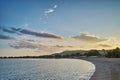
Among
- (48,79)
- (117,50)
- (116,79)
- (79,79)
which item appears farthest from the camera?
(117,50)

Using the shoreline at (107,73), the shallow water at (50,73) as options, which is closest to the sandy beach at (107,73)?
the shoreline at (107,73)

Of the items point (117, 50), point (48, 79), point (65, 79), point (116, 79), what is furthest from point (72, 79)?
point (117, 50)

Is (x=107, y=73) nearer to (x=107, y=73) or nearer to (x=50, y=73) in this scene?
(x=107, y=73)

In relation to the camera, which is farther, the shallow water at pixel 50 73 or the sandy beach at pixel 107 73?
the shallow water at pixel 50 73

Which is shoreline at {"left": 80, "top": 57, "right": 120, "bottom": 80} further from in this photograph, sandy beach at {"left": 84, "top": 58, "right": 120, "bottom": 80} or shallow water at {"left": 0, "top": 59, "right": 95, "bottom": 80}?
shallow water at {"left": 0, "top": 59, "right": 95, "bottom": 80}

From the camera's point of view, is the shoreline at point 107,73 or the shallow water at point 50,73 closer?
the shoreline at point 107,73

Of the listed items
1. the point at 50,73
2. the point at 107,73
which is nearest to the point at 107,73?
the point at 107,73

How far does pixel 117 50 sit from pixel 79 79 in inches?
5823

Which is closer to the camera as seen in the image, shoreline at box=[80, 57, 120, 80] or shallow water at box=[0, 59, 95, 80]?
shoreline at box=[80, 57, 120, 80]

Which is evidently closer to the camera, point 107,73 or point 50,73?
point 107,73

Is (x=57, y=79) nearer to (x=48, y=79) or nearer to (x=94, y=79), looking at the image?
(x=48, y=79)

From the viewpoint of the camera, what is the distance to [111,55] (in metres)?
197

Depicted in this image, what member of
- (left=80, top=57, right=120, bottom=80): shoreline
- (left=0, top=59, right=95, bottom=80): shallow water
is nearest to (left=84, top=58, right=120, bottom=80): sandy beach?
(left=80, top=57, right=120, bottom=80): shoreline

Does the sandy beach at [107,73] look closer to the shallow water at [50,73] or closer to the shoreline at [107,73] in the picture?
the shoreline at [107,73]
